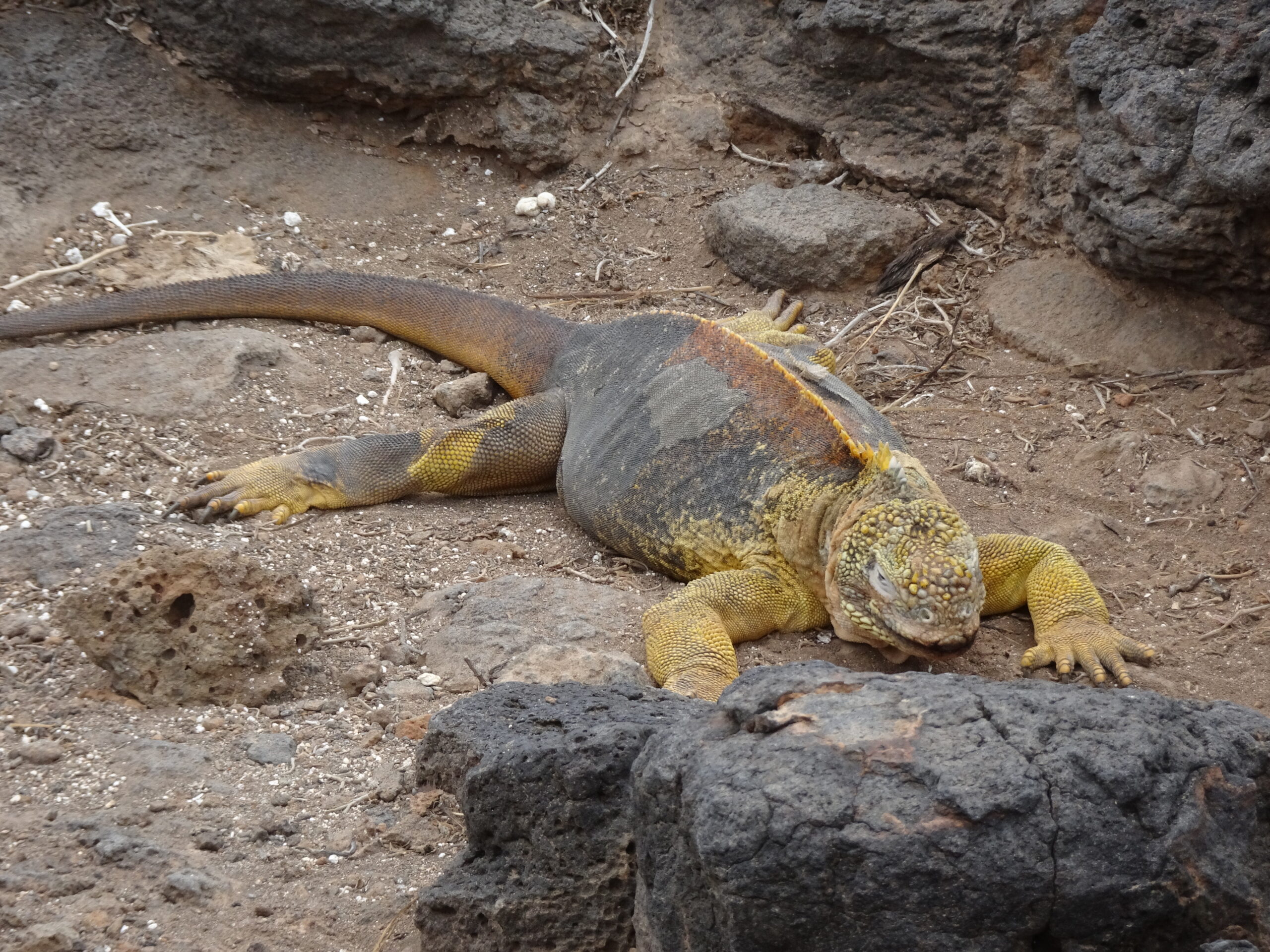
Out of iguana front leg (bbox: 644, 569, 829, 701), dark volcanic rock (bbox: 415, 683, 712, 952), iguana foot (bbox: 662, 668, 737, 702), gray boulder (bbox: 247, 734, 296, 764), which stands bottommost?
gray boulder (bbox: 247, 734, 296, 764)

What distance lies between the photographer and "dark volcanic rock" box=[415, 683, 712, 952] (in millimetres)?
2529

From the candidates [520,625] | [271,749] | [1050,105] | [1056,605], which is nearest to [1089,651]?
[1056,605]

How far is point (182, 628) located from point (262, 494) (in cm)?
153

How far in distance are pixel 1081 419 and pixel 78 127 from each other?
600cm

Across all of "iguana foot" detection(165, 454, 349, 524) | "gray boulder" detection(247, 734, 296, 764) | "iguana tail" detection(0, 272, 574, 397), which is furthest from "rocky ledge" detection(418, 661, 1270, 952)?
"iguana tail" detection(0, 272, 574, 397)

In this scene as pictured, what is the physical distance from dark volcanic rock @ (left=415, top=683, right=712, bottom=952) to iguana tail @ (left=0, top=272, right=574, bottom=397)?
12.2 feet

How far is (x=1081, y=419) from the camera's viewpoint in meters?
5.93

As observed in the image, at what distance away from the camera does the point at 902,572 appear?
392 cm

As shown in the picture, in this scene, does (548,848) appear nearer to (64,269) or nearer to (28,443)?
(28,443)

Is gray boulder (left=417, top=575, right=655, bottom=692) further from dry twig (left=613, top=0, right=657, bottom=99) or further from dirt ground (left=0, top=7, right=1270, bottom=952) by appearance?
dry twig (left=613, top=0, right=657, bottom=99)

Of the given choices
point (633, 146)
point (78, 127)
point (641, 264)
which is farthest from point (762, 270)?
point (78, 127)

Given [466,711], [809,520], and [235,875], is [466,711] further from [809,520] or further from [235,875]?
[809,520]

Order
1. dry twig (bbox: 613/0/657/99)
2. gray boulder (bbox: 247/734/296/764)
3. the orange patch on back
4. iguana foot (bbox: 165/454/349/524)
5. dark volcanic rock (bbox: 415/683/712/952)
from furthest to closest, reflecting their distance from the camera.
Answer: dry twig (bbox: 613/0/657/99)
iguana foot (bbox: 165/454/349/524)
the orange patch on back
gray boulder (bbox: 247/734/296/764)
dark volcanic rock (bbox: 415/683/712/952)

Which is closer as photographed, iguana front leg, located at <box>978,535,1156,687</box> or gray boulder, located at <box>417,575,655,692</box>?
gray boulder, located at <box>417,575,655,692</box>
